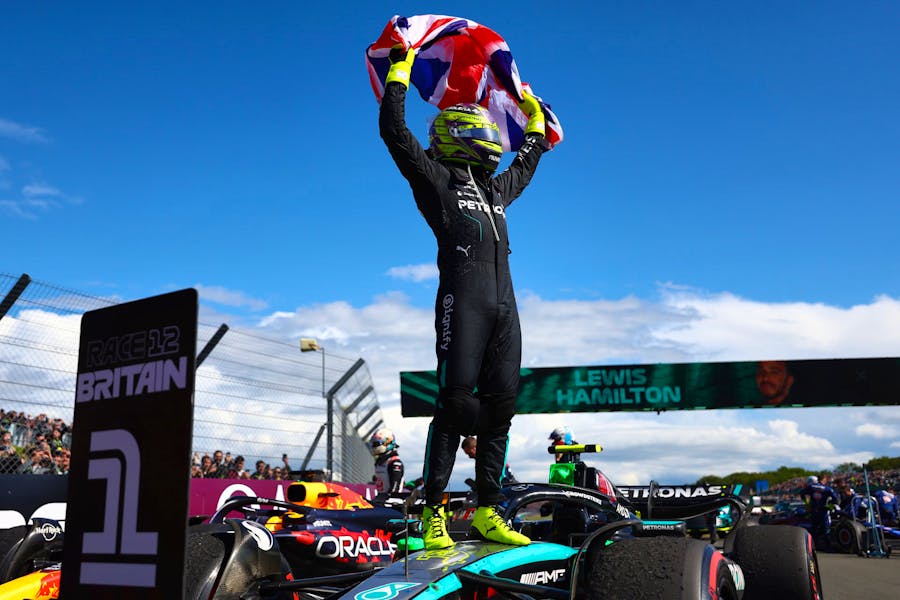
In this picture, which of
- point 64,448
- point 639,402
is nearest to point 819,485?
point 639,402

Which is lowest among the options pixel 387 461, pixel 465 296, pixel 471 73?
pixel 387 461

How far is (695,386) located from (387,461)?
17268 mm

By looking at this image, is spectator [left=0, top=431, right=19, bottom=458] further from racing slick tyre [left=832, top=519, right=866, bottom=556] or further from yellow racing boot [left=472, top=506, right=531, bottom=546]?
racing slick tyre [left=832, top=519, right=866, bottom=556]

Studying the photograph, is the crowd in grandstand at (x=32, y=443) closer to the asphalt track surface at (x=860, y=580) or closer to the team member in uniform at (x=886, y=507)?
the asphalt track surface at (x=860, y=580)

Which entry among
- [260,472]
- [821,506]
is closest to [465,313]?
[260,472]

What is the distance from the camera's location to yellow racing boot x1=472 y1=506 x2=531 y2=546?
3480 mm

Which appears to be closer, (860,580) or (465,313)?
(465,313)

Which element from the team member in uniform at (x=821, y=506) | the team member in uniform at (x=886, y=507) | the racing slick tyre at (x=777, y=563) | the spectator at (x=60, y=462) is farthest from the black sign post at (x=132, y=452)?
the team member in uniform at (x=886, y=507)

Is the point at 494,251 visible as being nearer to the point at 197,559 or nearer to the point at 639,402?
the point at 197,559

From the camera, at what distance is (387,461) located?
9594mm

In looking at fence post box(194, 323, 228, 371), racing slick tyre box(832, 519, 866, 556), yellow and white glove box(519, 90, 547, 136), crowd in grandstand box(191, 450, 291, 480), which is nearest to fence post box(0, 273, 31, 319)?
fence post box(194, 323, 228, 371)

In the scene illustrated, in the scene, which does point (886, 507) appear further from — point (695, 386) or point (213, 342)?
point (213, 342)

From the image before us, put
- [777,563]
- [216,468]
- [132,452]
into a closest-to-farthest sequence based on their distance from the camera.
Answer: [132,452] < [777,563] < [216,468]

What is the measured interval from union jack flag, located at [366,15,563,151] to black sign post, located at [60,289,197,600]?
111 inches
